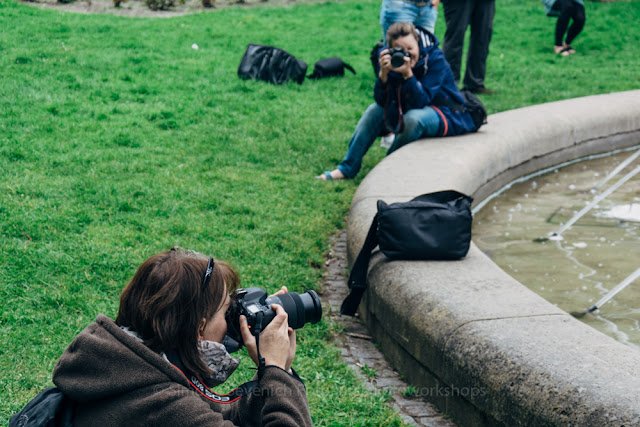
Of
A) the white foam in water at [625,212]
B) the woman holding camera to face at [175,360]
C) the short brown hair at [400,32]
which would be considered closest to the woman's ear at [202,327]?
the woman holding camera to face at [175,360]

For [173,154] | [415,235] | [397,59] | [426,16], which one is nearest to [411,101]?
[397,59]

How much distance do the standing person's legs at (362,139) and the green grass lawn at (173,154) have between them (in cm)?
23

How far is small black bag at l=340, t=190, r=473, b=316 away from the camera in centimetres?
459

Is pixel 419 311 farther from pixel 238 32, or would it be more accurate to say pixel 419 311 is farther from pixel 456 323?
pixel 238 32

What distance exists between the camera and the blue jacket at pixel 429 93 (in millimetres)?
7219

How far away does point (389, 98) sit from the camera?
7238mm

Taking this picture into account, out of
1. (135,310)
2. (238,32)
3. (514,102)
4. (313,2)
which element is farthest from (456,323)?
(313,2)

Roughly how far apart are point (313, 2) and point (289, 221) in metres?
12.6

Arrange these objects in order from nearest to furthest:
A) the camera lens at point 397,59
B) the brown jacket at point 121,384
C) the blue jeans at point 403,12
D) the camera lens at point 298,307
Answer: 1. the brown jacket at point 121,384
2. the camera lens at point 298,307
3. the camera lens at point 397,59
4. the blue jeans at point 403,12

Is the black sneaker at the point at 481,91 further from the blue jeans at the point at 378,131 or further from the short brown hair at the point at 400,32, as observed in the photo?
the short brown hair at the point at 400,32

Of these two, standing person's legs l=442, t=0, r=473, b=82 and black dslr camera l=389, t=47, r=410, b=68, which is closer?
black dslr camera l=389, t=47, r=410, b=68

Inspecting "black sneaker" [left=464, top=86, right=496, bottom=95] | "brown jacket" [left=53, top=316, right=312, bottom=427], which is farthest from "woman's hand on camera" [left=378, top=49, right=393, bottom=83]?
"brown jacket" [left=53, top=316, right=312, bottom=427]

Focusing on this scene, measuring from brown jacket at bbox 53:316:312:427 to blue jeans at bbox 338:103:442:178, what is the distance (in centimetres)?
493

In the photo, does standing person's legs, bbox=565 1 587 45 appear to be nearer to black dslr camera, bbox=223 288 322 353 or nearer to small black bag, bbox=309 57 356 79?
small black bag, bbox=309 57 356 79
